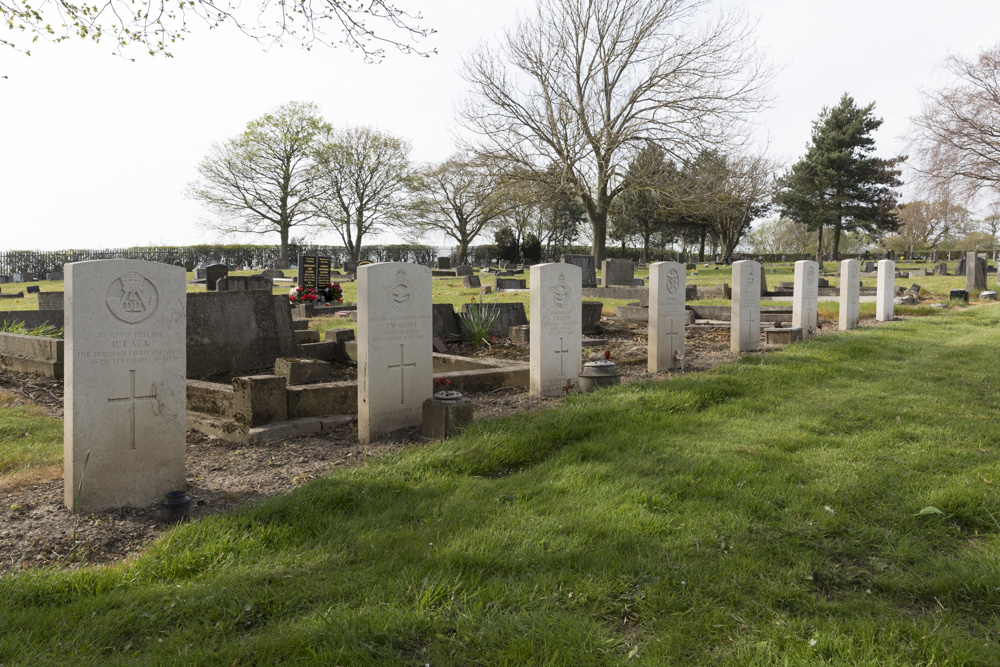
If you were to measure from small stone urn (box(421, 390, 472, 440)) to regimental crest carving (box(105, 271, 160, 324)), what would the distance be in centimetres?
220

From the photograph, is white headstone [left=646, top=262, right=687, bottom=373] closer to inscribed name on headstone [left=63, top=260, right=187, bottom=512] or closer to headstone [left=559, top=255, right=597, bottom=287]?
inscribed name on headstone [left=63, top=260, right=187, bottom=512]

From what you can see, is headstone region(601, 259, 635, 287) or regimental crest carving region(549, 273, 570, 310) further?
headstone region(601, 259, 635, 287)

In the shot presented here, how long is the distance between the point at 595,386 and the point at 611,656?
16.4 feet

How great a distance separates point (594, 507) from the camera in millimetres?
3688

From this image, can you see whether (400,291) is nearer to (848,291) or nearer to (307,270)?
(848,291)

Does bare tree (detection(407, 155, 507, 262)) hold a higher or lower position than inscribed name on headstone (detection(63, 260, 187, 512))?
higher

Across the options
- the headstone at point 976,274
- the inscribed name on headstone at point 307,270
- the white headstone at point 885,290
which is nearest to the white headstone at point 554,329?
the white headstone at point 885,290

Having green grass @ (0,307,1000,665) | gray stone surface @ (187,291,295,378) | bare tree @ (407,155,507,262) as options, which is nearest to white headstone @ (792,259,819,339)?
green grass @ (0,307,1000,665)

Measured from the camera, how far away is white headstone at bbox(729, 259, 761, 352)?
34.4 feet

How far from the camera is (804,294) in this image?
11812 mm

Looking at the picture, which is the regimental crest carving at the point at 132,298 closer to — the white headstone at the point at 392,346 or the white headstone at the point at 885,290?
the white headstone at the point at 392,346

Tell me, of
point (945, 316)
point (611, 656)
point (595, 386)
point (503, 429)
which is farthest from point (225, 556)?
point (945, 316)

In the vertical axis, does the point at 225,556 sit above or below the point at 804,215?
below

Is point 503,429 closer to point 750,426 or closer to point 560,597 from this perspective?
point 750,426
